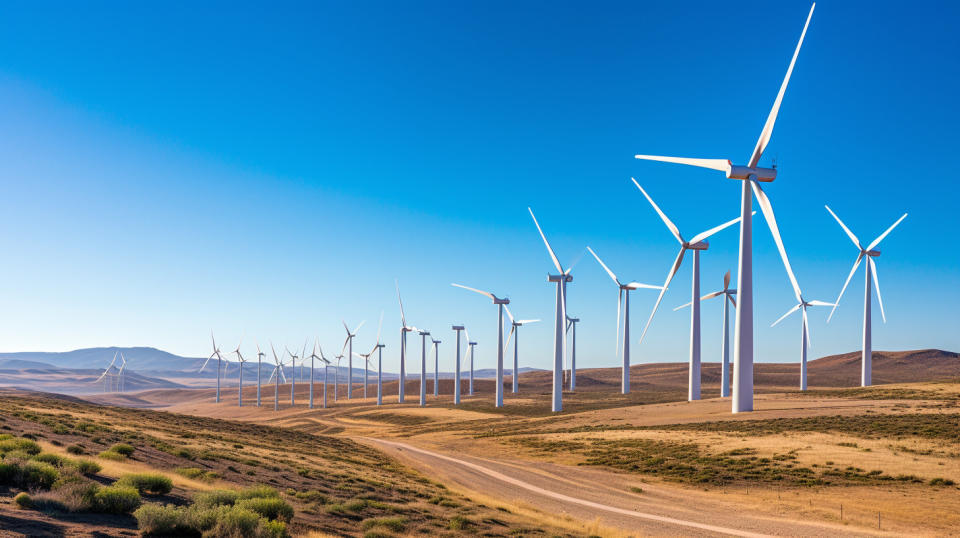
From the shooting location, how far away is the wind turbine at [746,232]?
6062 centimetres

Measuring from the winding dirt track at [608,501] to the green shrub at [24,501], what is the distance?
1981 cm

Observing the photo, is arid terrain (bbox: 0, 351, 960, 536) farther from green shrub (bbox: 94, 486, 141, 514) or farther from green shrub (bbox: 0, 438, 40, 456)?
green shrub (bbox: 0, 438, 40, 456)

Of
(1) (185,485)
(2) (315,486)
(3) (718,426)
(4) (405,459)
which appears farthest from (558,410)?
(1) (185,485)

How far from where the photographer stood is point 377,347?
172500 millimetres

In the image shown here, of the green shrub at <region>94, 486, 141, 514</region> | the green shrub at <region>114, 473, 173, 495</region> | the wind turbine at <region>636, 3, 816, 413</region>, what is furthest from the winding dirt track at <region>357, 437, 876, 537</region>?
the wind turbine at <region>636, 3, 816, 413</region>

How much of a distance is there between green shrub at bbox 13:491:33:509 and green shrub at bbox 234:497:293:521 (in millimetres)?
4795

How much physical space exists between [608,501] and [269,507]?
2070cm

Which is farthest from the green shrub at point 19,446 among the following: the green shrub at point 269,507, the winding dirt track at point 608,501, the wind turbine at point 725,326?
the wind turbine at point 725,326

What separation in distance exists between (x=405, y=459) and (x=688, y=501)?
79.0ft

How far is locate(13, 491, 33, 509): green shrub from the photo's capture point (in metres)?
15.4

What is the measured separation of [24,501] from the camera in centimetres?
1541

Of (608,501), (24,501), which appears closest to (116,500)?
(24,501)

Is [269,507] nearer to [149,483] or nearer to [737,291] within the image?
[149,483]

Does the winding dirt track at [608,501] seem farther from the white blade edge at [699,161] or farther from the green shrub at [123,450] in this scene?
the white blade edge at [699,161]
